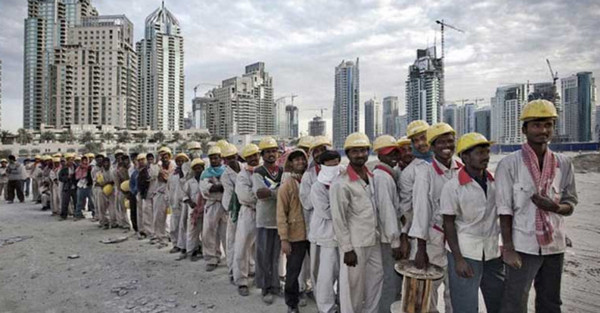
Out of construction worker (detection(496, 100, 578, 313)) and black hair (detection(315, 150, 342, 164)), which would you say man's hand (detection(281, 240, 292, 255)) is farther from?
construction worker (detection(496, 100, 578, 313))

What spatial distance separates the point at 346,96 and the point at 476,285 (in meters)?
94.5

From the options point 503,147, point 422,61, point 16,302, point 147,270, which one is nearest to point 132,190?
point 147,270

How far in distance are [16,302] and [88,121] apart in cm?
9625

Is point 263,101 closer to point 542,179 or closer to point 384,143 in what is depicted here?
point 384,143

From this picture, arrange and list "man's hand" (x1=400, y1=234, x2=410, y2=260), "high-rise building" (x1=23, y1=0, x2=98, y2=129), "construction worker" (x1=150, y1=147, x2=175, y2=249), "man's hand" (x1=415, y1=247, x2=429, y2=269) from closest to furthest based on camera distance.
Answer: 1. "man's hand" (x1=415, y1=247, x2=429, y2=269)
2. "man's hand" (x1=400, y1=234, x2=410, y2=260)
3. "construction worker" (x1=150, y1=147, x2=175, y2=249)
4. "high-rise building" (x1=23, y1=0, x2=98, y2=129)

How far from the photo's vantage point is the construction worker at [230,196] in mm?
5000

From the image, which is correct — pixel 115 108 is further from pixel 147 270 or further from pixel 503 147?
pixel 147 270

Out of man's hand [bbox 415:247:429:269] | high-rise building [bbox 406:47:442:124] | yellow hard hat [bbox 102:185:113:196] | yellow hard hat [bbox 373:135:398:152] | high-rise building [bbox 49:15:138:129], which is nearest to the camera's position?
man's hand [bbox 415:247:429:269]

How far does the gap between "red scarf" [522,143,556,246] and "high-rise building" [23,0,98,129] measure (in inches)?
4369

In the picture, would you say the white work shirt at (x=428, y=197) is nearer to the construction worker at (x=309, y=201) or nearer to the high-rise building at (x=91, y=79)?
the construction worker at (x=309, y=201)

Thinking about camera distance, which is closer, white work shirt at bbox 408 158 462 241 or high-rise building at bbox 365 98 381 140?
white work shirt at bbox 408 158 462 241

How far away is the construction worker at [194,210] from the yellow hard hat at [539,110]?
188 inches

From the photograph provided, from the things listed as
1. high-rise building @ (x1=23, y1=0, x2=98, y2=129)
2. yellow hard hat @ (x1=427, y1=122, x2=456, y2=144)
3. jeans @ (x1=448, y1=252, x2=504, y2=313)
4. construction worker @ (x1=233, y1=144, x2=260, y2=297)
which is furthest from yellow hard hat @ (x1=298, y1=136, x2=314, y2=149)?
high-rise building @ (x1=23, y1=0, x2=98, y2=129)

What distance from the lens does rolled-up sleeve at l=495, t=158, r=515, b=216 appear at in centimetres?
257
